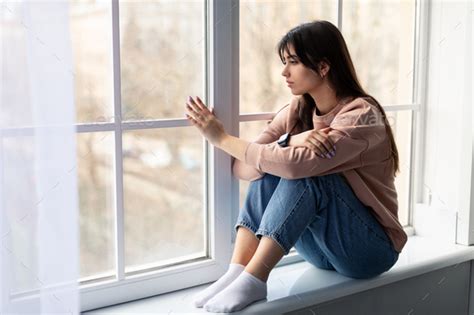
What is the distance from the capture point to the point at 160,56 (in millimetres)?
1506

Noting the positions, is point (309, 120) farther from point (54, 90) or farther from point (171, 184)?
point (54, 90)

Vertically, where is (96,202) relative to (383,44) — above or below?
below

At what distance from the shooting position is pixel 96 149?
1.44 meters

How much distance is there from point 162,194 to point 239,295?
0.31m

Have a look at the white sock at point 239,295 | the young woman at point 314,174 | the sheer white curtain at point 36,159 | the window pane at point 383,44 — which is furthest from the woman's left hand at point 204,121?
the window pane at point 383,44

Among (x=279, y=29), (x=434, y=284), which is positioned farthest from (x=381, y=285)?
(x=279, y=29)

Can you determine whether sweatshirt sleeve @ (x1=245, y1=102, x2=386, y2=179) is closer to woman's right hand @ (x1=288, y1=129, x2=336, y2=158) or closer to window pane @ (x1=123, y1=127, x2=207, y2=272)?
woman's right hand @ (x1=288, y1=129, x2=336, y2=158)

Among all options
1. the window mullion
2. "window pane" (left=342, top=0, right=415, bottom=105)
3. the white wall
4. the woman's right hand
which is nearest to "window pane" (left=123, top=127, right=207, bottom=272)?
the window mullion

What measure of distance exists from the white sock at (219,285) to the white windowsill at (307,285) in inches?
0.9

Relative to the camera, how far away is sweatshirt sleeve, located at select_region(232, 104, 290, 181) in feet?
5.27

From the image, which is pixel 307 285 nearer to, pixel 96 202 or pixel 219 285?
pixel 219 285

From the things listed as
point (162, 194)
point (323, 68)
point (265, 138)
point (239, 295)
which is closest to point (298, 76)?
point (323, 68)

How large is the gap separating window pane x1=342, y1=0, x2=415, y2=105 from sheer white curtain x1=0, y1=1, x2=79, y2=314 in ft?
3.16

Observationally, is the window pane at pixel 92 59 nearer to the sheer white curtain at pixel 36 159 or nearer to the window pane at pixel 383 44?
the sheer white curtain at pixel 36 159
